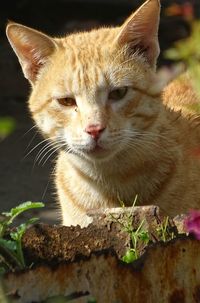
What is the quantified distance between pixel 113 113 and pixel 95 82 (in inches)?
7.1

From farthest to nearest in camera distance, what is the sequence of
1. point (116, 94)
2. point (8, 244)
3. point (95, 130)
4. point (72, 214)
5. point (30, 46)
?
point (72, 214)
point (30, 46)
point (116, 94)
point (95, 130)
point (8, 244)

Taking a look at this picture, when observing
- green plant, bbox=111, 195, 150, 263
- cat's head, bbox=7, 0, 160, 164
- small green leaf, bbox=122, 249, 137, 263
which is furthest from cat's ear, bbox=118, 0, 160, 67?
small green leaf, bbox=122, 249, 137, 263

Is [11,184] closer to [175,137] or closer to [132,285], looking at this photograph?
[175,137]

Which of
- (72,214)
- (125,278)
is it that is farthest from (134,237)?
(72,214)

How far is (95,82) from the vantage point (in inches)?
160

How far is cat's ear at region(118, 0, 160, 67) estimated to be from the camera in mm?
4105

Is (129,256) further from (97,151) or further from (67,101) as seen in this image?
(67,101)

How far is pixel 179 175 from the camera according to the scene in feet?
14.1

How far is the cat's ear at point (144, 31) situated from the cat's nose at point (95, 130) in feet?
1.87

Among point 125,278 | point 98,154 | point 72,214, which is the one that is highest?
point 98,154

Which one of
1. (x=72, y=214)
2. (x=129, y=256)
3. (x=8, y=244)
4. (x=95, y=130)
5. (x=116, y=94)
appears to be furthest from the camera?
(x=72, y=214)

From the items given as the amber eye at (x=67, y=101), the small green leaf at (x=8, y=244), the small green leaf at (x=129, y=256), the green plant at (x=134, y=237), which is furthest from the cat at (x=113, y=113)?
the small green leaf at (x=8, y=244)

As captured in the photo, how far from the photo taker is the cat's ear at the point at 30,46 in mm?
4211

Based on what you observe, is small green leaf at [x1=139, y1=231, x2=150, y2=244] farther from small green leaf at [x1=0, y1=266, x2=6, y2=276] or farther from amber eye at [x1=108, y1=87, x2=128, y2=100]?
amber eye at [x1=108, y1=87, x2=128, y2=100]
